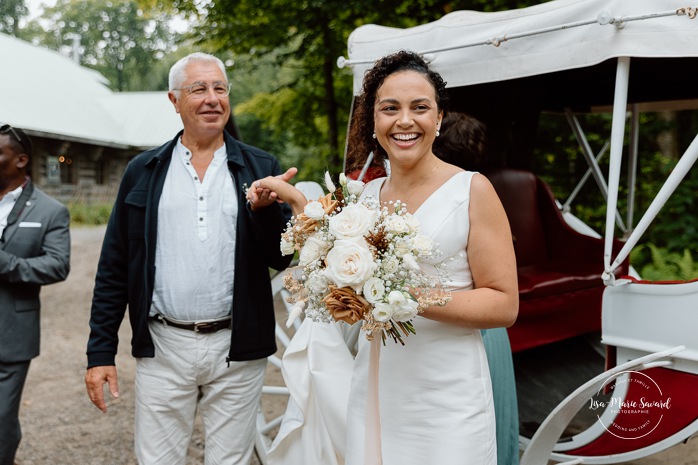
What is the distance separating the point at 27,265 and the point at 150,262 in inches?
45.1

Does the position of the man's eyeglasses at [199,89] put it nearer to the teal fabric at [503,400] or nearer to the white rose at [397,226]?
the white rose at [397,226]

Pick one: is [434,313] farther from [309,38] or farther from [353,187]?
[309,38]

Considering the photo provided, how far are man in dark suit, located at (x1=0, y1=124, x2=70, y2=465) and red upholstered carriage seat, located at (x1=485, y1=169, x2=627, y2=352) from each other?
2.85 m

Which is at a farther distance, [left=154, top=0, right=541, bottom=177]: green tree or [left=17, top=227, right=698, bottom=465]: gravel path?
[left=154, top=0, right=541, bottom=177]: green tree

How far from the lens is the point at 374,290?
5.68 ft

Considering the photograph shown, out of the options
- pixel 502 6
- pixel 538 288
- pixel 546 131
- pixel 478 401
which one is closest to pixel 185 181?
pixel 478 401

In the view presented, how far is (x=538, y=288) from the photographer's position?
4.31m

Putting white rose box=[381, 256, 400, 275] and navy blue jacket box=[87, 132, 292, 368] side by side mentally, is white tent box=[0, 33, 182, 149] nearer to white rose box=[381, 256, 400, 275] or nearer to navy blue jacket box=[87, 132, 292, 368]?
navy blue jacket box=[87, 132, 292, 368]

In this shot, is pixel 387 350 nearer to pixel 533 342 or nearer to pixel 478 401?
pixel 478 401

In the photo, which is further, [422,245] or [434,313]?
[434,313]

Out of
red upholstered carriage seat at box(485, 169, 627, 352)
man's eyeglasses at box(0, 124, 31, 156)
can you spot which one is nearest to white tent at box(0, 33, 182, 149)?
red upholstered carriage seat at box(485, 169, 627, 352)

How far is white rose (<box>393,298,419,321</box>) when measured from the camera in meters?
1.72

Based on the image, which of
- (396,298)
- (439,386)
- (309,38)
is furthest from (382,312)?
(309,38)

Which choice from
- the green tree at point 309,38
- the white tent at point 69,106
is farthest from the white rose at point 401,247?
the white tent at point 69,106
